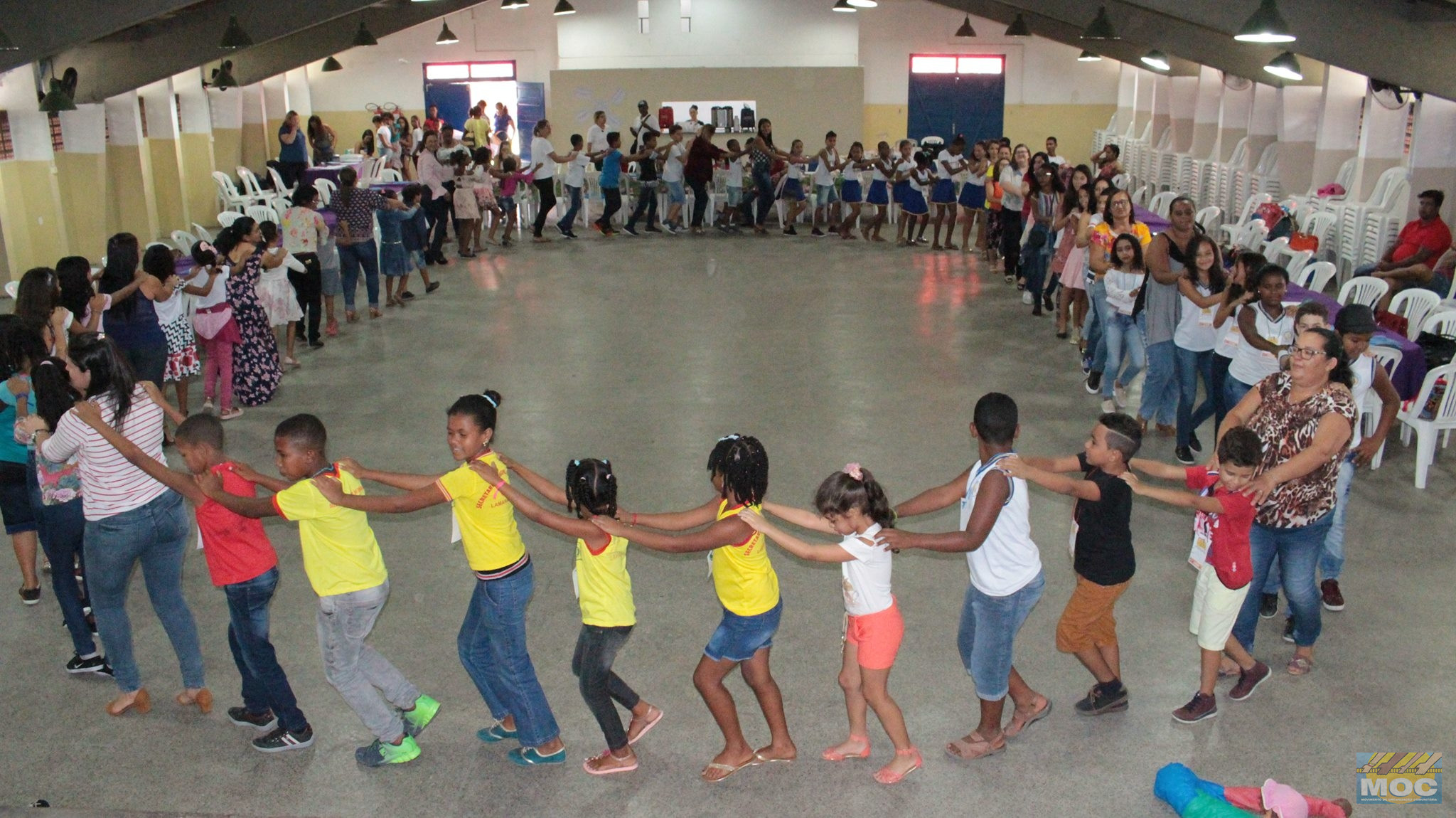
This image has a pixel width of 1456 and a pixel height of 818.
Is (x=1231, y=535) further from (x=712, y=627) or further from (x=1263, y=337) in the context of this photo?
(x=1263, y=337)

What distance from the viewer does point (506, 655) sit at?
145 inches

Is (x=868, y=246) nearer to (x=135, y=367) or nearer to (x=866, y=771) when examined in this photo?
(x=135, y=367)

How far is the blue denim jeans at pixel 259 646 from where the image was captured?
12.5 ft

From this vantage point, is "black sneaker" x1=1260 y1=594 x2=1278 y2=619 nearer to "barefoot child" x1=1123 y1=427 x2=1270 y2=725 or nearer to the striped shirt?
"barefoot child" x1=1123 y1=427 x2=1270 y2=725

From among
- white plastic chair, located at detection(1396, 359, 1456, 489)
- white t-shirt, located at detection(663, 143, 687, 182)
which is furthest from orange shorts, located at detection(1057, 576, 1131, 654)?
white t-shirt, located at detection(663, 143, 687, 182)

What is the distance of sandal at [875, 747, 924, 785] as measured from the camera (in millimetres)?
3734

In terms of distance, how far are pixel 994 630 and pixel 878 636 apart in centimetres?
39

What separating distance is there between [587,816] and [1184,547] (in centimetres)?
325

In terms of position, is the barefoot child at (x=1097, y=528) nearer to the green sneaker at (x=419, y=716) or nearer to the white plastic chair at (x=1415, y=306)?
the green sneaker at (x=419, y=716)

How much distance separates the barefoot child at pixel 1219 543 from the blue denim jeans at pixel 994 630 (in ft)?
1.59

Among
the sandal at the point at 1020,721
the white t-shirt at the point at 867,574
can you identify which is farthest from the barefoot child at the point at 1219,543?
the white t-shirt at the point at 867,574

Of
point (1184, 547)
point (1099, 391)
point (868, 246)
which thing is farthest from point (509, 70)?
point (1184, 547)

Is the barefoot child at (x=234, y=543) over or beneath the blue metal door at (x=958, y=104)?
beneath
